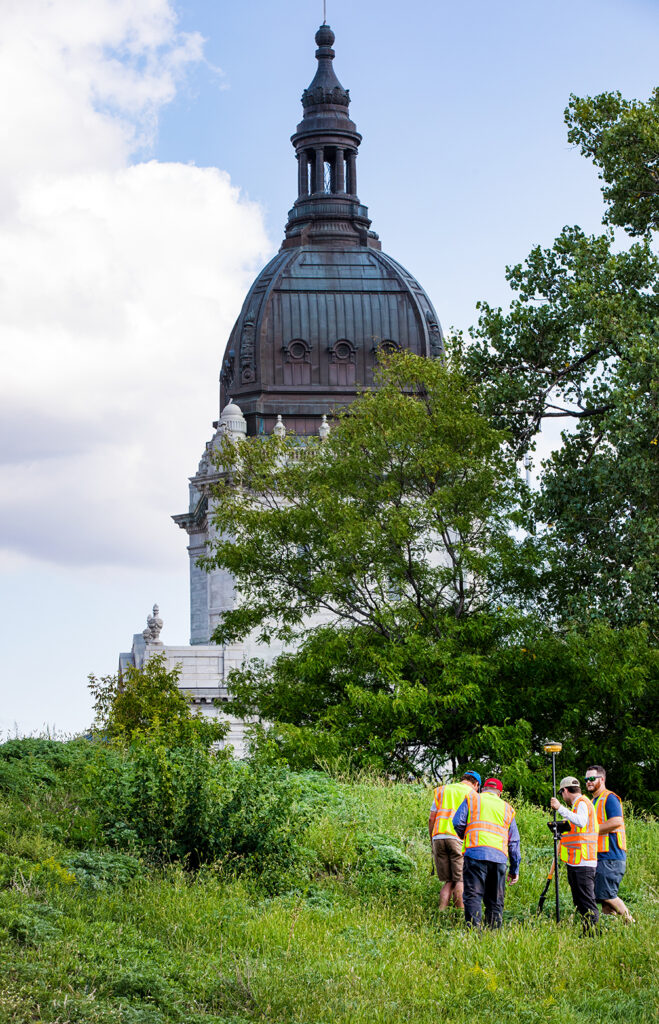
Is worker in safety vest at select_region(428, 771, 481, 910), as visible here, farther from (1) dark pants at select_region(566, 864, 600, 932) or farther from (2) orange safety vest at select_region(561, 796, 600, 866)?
(1) dark pants at select_region(566, 864, 600, 932)

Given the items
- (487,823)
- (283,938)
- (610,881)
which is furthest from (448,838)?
(283,938)

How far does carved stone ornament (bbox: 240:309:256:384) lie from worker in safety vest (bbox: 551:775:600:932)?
179 ft

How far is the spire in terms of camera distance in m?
72.4

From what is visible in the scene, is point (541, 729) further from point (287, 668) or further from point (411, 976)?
point (411, 976)

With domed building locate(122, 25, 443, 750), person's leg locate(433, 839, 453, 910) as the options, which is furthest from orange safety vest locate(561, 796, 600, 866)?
domed building locate(122, 25, 443, 750)

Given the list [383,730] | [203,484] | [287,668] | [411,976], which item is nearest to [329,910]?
→ [411,976]

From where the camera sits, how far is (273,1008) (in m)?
11.6

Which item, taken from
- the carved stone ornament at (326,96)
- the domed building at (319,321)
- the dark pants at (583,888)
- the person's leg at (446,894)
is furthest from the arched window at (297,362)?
the dark pants at (583,888)

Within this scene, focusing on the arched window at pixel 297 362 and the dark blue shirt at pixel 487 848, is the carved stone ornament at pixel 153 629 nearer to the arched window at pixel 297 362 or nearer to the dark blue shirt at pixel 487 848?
the arched window at pixel 297 362

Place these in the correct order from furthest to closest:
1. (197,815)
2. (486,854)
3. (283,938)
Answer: (197,815) → (486,854) → (283,938)

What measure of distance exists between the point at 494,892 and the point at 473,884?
27 cm

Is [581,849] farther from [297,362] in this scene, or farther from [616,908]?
[297,362]

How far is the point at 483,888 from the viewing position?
1481 centimetres

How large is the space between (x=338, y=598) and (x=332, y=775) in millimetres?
6335
